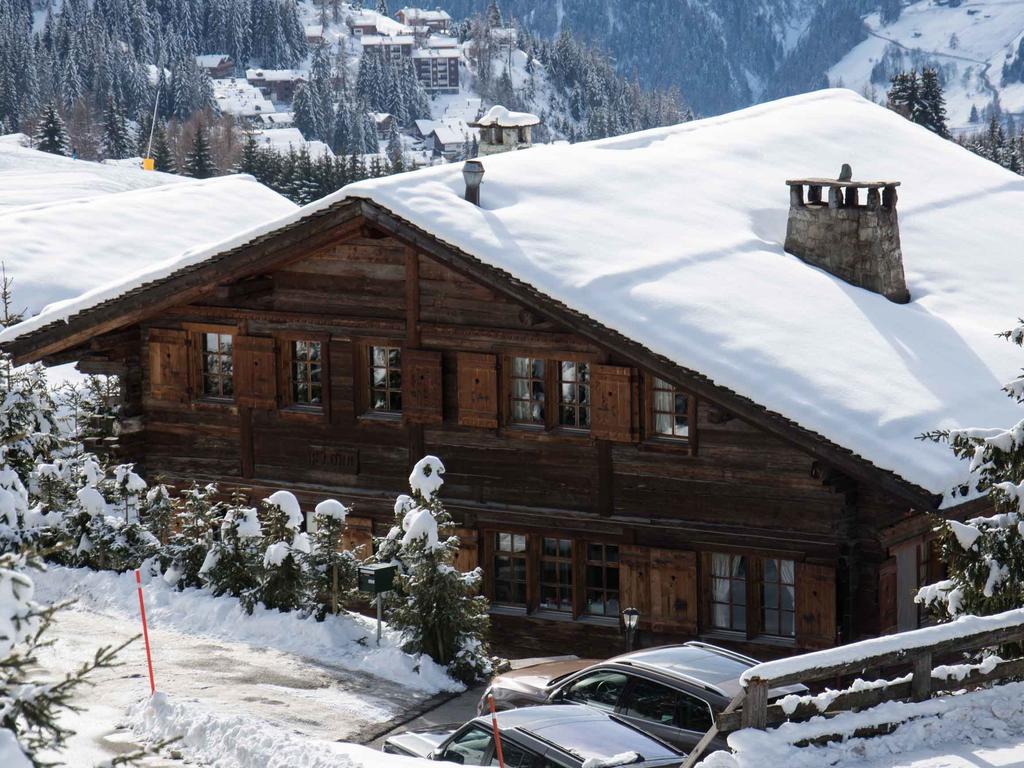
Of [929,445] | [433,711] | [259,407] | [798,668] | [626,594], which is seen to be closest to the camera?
[798,668]

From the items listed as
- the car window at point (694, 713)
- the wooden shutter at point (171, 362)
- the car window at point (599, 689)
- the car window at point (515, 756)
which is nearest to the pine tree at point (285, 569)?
the wooden shutter at point (171, 362)

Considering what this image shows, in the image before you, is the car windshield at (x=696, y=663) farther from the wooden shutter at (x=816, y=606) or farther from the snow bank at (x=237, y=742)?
the wooden shutter at (x=816, y=606)

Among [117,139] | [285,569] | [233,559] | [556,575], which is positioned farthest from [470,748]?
[117,139]

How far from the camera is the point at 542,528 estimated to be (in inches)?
947

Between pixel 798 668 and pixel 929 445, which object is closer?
pixel 798 668

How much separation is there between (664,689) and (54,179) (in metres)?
69.7

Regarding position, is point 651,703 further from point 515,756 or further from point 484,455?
point 484,455

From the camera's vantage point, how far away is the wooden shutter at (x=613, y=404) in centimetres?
2305

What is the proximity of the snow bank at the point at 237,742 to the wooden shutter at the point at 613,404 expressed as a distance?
826 centimetres

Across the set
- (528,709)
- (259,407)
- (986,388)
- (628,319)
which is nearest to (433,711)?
(528,709)

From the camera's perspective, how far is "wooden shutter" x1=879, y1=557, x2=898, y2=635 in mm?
21781

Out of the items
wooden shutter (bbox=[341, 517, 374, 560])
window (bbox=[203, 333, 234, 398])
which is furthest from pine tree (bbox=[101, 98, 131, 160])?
wooden shutter (bbox=[341, 517, 374, 560])

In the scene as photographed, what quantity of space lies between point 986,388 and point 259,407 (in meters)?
10.6

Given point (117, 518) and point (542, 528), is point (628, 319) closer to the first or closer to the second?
point (542, 528)
